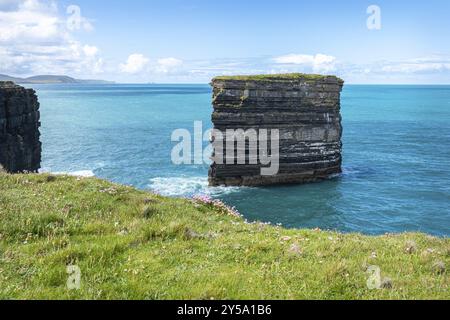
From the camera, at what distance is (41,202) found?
13906mm

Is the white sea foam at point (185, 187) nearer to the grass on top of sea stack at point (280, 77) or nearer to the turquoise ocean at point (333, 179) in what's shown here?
the turquoise ocean at point (333, 179)

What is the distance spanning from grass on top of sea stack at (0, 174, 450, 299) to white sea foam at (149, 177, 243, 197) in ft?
126

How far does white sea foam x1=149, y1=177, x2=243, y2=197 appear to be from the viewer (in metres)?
53.8

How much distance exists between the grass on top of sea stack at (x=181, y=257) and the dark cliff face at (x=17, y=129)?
1566 inches

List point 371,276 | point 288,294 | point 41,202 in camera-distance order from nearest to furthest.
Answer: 1. point 288,294
2. point 371,276
3. point 41,202

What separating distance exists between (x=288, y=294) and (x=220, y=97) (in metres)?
53.6

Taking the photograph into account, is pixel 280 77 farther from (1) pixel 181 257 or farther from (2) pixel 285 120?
(1) pixel 181 257

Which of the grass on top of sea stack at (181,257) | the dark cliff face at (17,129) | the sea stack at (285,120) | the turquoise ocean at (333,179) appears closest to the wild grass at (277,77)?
the sea stack at (285,120)

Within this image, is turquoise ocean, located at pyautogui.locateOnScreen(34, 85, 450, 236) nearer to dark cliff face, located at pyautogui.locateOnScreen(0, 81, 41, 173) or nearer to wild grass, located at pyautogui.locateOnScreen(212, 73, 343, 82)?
dark cliff face, located at pyautogui.locateOnScreen(0, 81, 41, 173)

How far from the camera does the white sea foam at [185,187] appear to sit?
53844mm

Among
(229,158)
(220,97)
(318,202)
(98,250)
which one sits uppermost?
(220,97)

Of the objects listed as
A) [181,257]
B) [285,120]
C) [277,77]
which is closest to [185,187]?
[285,120]
